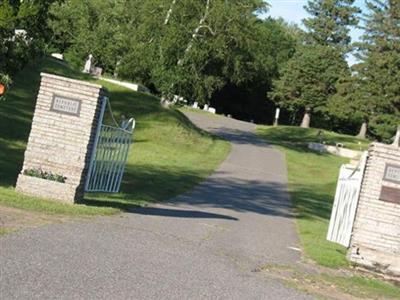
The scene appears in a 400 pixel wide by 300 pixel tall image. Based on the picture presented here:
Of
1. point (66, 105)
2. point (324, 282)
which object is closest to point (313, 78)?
point (66, 105)

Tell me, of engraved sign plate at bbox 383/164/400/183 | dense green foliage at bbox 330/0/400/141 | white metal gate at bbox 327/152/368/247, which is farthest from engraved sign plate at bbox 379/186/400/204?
dense green foliage at bbox 330/0/400/141

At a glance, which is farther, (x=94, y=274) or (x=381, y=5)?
(x=381, y=5)

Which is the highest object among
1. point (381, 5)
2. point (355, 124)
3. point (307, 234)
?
point (381, 5)

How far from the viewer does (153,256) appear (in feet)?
27.5

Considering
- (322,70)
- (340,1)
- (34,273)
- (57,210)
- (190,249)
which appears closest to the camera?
(34,273)

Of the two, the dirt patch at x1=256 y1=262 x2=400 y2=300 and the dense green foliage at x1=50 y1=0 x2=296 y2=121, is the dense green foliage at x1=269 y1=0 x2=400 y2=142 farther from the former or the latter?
the dirt patch at x1=256 y1=262 x2=400 y2=300

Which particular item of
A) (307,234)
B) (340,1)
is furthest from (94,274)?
(340,1)

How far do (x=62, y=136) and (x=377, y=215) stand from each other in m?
5.35

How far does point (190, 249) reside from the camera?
9570 mm

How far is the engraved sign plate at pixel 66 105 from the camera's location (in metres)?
11.6

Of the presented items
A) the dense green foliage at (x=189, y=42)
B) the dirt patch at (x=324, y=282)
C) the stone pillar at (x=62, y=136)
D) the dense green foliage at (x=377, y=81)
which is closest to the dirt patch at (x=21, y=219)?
the stone pillar at (x=62, y=136)

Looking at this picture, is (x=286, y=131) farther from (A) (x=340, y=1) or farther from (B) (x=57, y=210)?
(B) (x=57, y=210)

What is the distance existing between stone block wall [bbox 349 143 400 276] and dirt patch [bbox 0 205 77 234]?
466 centimetres

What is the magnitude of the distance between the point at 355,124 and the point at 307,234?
6596 cm
